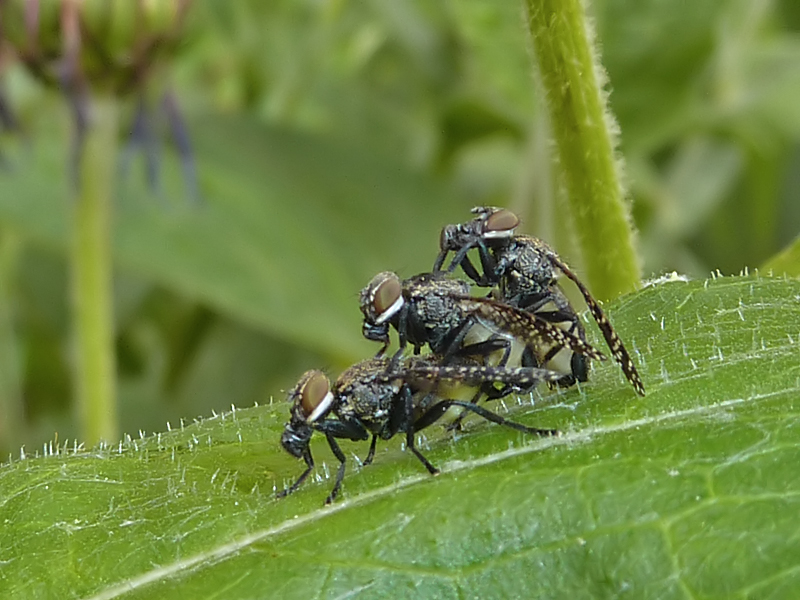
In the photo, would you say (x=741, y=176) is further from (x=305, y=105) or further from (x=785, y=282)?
(x=785, y=282)

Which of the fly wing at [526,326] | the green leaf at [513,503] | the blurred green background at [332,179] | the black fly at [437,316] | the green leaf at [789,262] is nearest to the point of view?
the green leaf at [513,503]

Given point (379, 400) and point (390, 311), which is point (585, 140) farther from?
point (379, 400)

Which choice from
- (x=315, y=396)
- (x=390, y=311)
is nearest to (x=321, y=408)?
(x=315, y=396)

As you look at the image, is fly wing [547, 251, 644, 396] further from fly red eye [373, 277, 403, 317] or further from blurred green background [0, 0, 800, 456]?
blurred green background [0, 0, 800, 456]

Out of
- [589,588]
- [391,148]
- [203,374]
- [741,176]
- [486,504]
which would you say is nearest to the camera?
[589,588]

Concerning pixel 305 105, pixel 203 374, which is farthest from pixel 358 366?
pixel 305 105

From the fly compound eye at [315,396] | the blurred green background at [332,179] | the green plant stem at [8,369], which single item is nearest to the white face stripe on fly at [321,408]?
the fly compound eye at [315,396]

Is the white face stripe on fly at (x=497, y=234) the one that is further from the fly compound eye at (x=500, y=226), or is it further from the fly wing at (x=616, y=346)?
the fly wing at (x=616, y=346)

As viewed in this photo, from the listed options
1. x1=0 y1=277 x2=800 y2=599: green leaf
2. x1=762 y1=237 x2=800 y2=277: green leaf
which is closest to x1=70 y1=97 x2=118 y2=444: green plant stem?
x1=0 y1=277 x2=800 y2=599: green leaf
